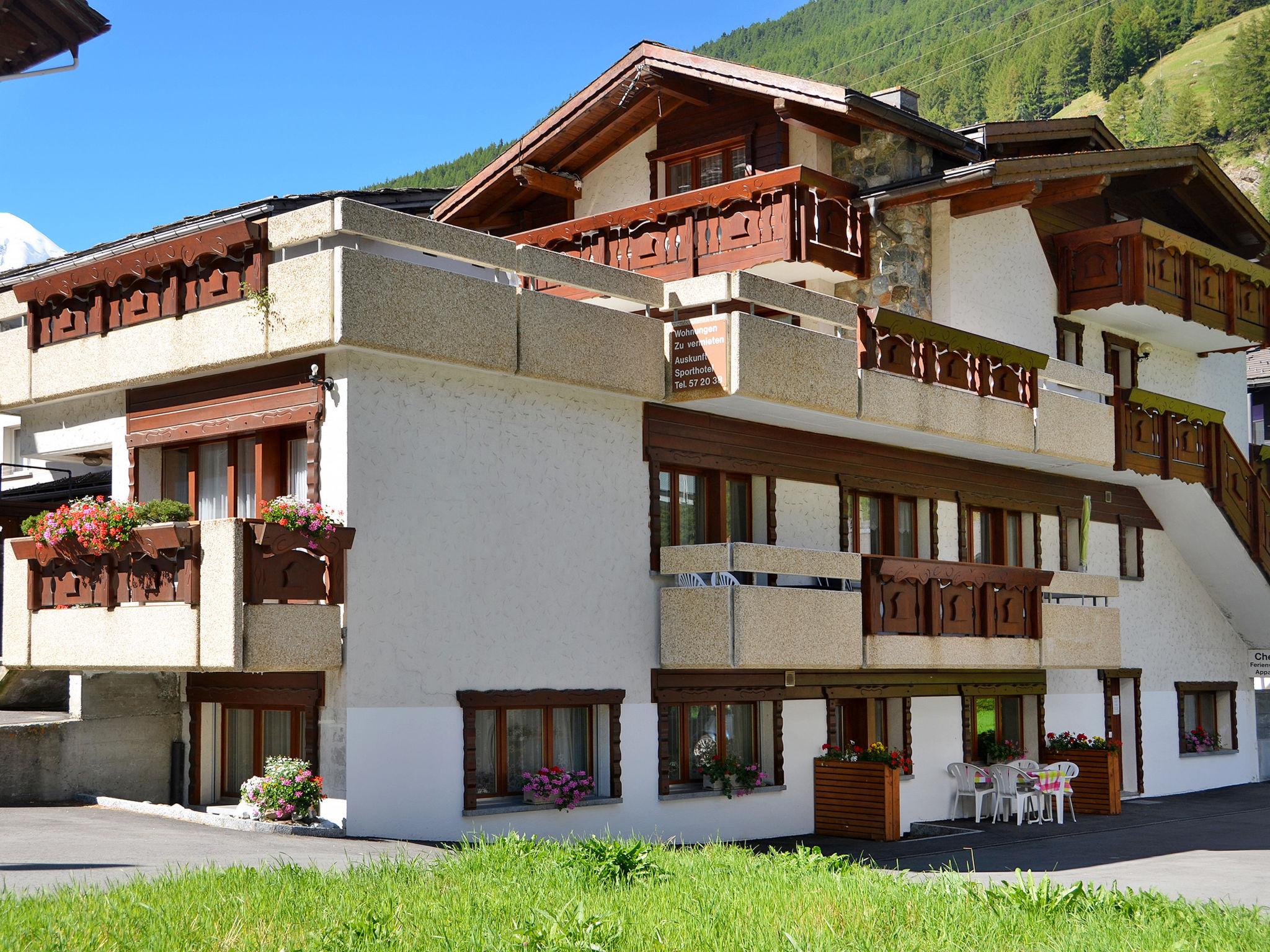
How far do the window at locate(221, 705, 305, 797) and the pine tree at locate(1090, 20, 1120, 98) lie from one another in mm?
124601

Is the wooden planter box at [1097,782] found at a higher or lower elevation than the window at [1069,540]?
lower

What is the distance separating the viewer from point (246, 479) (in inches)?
696

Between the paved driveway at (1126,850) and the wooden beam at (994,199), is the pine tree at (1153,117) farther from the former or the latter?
the paved driveway at (1126,850)

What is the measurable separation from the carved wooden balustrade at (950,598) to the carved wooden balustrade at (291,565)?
25.0 ft

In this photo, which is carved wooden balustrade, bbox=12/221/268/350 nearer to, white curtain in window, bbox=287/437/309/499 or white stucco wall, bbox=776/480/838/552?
white curtain in window, bbox=287/437/309/499

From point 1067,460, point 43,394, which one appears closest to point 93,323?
point 43,394

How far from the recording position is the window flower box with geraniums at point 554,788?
1752 centimetres

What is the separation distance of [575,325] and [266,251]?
3.53m

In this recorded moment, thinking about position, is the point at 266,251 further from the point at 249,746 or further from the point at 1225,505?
the point at 1225,505

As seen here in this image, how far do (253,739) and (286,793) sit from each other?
2289mm

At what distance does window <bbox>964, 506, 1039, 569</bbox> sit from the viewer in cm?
2519

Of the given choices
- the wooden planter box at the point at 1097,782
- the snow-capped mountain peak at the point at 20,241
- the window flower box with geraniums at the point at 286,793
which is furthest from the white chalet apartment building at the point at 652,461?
the snow-capped mountain peak at the point at 20,241

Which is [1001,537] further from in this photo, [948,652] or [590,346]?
[590,346]

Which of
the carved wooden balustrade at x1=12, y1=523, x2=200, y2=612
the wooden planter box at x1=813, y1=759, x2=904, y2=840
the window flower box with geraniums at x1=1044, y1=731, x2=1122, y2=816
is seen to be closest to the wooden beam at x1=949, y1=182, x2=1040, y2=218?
the wooden planter box at x1=813, y1=759, x2=904, y2=840
